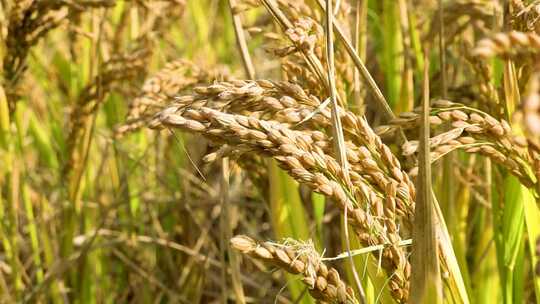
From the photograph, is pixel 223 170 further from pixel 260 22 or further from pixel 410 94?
pixel 260 22

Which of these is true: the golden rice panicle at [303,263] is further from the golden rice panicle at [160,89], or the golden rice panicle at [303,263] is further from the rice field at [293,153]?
the golden rice panicle at [160,89]

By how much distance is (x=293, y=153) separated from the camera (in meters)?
0.86

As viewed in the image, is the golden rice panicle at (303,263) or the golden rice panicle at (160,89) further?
the golden rice panicle at (160,89)

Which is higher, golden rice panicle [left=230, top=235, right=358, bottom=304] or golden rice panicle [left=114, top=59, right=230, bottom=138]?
golden rice panicle [left=114, top=59, right=230, bottom=138]

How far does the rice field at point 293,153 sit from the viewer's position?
35.3 inches

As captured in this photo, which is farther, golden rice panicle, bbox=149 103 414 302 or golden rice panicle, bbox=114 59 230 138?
golden rice panicle, bbox=114 59 230 138

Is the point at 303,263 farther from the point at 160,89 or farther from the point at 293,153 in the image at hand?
the point at 160,89

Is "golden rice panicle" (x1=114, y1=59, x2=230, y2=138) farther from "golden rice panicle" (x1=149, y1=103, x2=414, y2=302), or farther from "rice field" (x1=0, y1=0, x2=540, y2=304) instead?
"golden rice panicle" (x1=149, y1=103, x2=414, y2=302)

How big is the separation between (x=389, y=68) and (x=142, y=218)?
847mm

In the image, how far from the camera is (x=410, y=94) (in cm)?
182

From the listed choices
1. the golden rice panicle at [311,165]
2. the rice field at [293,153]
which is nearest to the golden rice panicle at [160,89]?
the rice field at [293,153]

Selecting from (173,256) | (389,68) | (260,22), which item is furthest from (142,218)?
(389,68)

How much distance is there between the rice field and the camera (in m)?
0.90

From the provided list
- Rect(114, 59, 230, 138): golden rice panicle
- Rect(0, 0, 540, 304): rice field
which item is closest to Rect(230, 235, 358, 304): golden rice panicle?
Rect(0, 0, 540, 304): rice field
